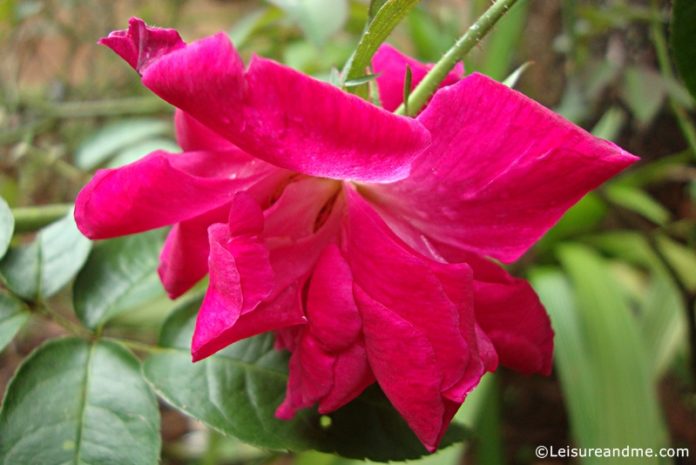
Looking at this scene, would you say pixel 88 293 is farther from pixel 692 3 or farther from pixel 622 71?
pixel 622 71

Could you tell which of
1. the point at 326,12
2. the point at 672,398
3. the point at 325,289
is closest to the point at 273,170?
the point at 325,289

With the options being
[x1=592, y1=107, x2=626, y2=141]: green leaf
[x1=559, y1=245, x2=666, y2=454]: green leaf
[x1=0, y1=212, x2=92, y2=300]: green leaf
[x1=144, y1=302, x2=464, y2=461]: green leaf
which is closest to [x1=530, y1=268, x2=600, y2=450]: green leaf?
[x1=559, y1=245, x2=666, y2=454]: green leaf

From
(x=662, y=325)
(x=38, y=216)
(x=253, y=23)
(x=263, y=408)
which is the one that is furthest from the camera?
(x=662, y=325)

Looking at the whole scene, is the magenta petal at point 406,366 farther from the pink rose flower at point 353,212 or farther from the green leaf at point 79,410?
the green leaf at point 79,410

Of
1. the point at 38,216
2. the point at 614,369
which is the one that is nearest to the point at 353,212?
the point at 38,216

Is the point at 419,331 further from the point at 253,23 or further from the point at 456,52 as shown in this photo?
the point at 253,23

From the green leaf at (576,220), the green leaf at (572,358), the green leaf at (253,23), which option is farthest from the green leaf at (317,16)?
the green leaf at (576,220)
